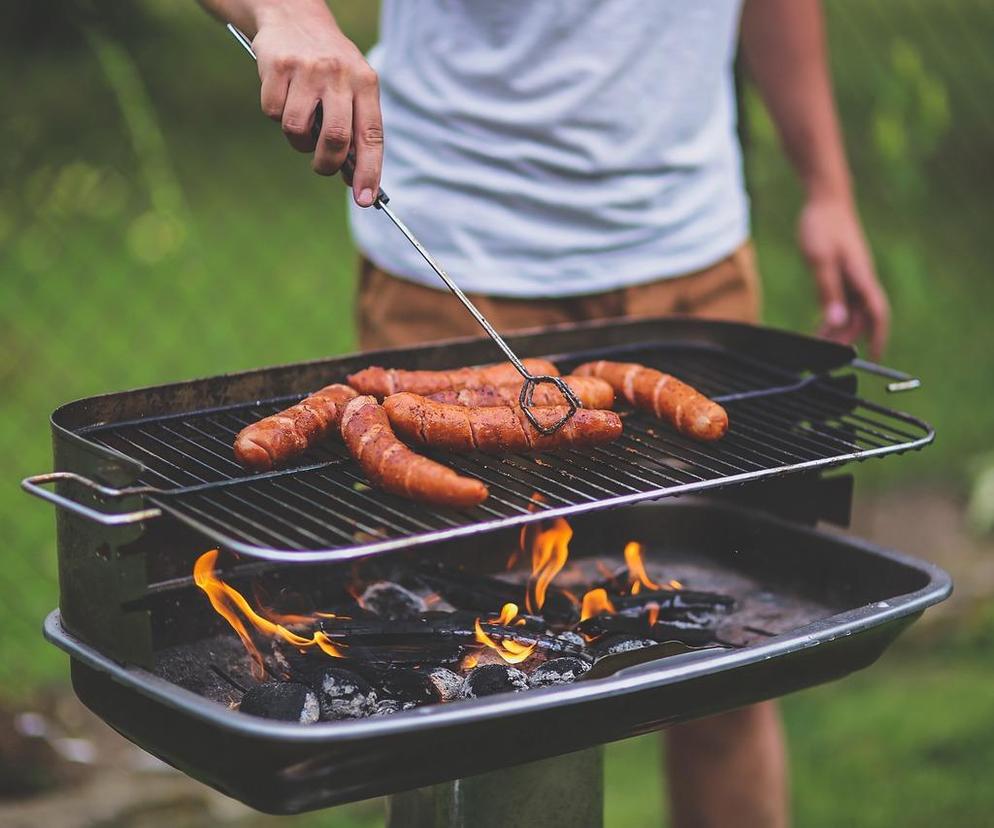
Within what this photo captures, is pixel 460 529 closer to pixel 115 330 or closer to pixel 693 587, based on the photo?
pixel 693 587

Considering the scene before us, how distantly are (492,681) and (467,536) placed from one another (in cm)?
23

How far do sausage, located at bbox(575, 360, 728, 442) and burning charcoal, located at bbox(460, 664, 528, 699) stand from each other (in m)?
0.52

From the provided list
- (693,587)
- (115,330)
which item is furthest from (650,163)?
(115,330)

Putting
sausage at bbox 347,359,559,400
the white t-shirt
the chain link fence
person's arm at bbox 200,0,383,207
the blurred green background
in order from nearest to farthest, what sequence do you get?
person's arm at bbox 200,0,383,207 < sausage at bbox 347,359,559,400 < the white t-shirt < the blurred green background < the chain link fence

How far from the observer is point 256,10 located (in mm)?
2090

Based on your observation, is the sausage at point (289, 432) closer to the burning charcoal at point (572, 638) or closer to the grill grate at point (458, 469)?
the grill grate at point (458, 469)

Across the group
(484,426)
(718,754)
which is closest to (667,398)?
(484,426)

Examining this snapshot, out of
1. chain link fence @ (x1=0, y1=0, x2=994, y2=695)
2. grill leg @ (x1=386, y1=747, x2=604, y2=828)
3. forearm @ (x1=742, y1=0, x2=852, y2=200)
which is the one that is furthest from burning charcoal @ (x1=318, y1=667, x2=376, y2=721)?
chain link fence @ (x1=0, y1=0, x2=994, y2=695)

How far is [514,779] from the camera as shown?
2129mm

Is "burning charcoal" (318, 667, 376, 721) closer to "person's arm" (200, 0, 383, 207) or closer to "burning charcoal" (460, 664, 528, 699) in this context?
"burning charcoal" (460, 664, 528, 699)

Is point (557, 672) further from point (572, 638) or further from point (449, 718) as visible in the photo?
point (449, 718)

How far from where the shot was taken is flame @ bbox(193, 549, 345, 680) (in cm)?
216

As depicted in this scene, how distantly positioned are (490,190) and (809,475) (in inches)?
35.1

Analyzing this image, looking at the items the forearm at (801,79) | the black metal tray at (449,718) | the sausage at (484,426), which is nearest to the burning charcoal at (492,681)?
the black metal tray at (449,718)
